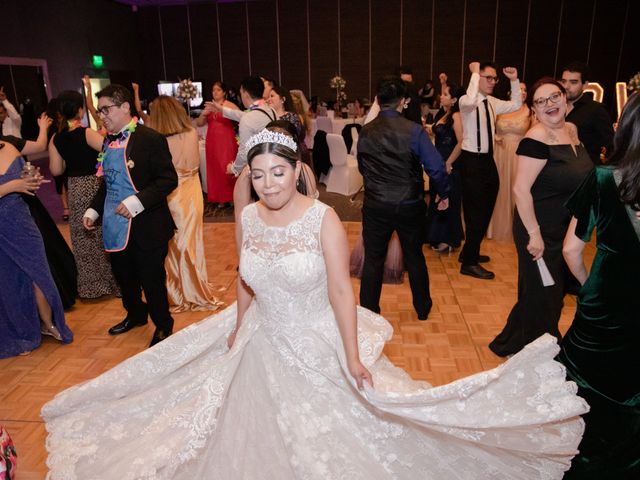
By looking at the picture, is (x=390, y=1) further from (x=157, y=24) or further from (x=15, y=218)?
(x=15, y=218)

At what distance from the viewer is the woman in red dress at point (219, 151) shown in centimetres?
686

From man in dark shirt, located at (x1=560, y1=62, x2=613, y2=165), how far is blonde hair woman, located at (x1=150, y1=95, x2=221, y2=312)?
278 cm

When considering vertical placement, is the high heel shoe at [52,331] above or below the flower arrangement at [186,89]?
below

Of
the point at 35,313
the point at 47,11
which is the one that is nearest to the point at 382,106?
the point at 35,313

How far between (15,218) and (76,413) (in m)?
1.52

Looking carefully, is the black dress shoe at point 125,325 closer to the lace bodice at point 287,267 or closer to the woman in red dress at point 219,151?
the lace bodice at point 287,267

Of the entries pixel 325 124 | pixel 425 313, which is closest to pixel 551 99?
pixel 425 313

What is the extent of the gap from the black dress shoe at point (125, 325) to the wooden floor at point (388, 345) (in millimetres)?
40

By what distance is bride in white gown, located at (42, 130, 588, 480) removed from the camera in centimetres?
184

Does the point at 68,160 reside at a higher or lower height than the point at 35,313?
higher

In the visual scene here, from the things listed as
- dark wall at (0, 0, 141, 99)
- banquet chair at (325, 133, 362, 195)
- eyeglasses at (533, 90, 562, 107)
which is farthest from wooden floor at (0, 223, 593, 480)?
dark wall at (0, 0, 141, 99)

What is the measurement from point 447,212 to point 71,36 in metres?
10.8

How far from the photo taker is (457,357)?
3.34 meters

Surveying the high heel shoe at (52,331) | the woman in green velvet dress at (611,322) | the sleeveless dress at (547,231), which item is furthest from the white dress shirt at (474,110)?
the high heel shoe at (52,331)
